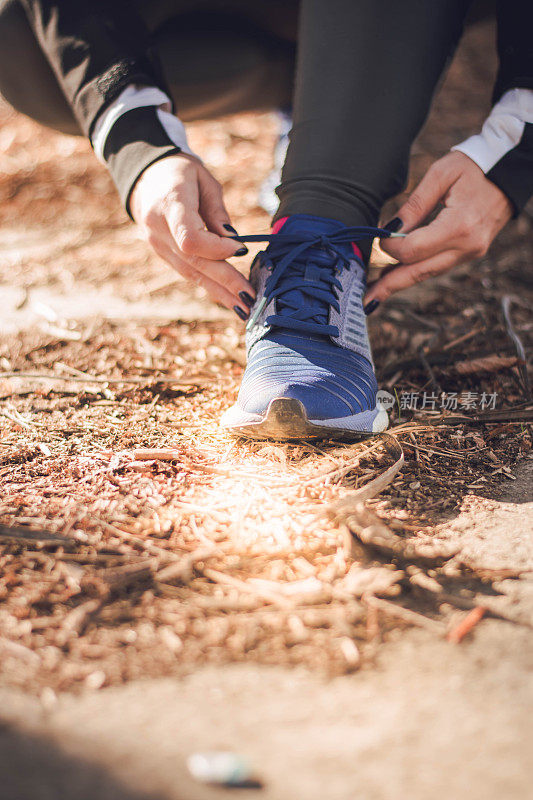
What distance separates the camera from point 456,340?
5.01 ft

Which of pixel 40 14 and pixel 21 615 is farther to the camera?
pixel 40 14

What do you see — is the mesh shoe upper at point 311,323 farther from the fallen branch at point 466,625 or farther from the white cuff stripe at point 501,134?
the fallen branch at point 466,625

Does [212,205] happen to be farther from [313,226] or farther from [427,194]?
[427,194]

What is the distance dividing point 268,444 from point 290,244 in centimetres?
42

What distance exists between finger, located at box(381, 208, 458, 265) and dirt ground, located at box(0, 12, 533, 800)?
0.30 m

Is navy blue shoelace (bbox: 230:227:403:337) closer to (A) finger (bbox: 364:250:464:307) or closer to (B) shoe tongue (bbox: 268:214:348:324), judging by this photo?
(B) shoe tongue (bbox: 268:214:348:324)

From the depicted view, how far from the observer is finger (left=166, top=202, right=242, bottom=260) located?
1131 mm

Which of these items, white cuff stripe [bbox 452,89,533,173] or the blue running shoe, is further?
white cuff stripe [bbox 452,89,533,173]

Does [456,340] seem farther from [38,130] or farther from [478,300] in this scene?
[38,130]

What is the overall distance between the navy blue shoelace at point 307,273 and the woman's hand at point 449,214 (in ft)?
0.19

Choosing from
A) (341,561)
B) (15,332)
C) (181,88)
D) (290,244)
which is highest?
(181,88)

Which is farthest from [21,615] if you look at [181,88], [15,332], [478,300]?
[181,88]

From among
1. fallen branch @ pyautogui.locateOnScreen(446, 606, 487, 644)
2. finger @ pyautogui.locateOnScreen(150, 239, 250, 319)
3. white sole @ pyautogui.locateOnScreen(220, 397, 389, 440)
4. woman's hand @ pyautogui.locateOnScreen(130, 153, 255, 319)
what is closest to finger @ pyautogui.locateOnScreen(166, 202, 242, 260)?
woman's hand @ pyautogui.locateOnScreen(130, 153, 255, 319)

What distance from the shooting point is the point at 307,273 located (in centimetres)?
120
